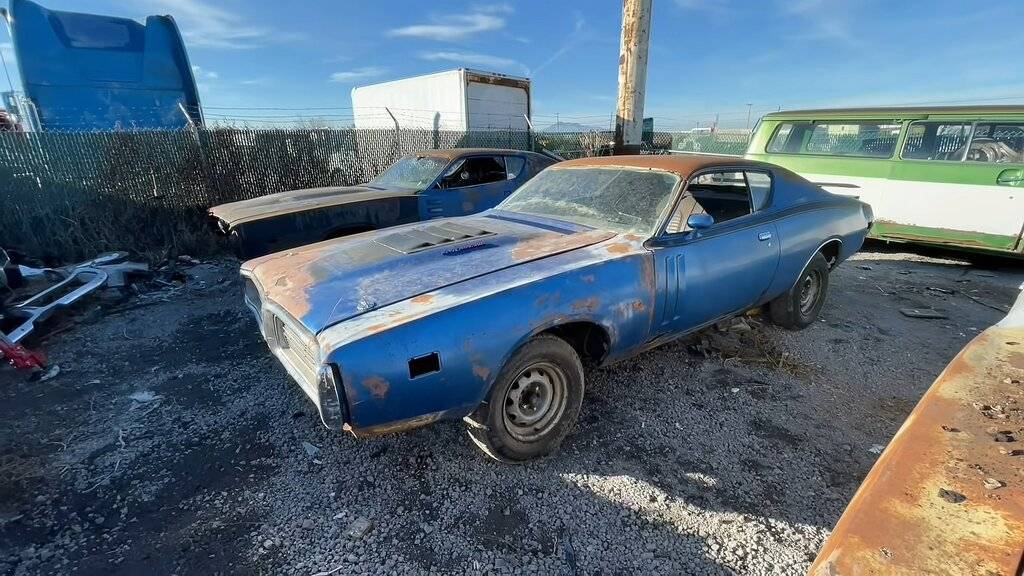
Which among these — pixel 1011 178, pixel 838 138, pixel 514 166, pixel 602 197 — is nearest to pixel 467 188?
pixel 514 166

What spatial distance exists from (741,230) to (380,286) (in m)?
2.53

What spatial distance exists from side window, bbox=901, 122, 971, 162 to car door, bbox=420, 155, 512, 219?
5.50 meters

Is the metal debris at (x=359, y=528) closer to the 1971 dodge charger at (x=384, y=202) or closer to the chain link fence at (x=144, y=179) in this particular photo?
the 1971 dodge charger at (x=384, y=202)

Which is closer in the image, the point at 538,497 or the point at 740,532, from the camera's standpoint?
the point at 740,532

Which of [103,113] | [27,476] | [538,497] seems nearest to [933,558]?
[538,497]

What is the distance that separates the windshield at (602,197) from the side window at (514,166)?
263 cm

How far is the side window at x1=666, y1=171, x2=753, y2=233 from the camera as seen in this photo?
122 inches

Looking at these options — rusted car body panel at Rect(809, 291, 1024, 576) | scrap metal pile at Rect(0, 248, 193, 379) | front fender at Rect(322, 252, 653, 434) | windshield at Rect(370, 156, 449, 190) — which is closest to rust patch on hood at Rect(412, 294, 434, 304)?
front fender at Rect(322, 252, 653, 434)

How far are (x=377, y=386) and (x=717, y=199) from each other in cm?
345

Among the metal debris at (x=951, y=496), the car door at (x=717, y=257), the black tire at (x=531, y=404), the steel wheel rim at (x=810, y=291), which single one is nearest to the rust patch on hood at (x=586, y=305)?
the black tire at (x=531, y=404)

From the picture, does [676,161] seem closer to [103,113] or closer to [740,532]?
[740,532]

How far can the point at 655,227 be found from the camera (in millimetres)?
2908

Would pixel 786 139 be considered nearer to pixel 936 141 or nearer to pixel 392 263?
pixel 936 141

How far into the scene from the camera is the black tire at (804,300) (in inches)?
160
